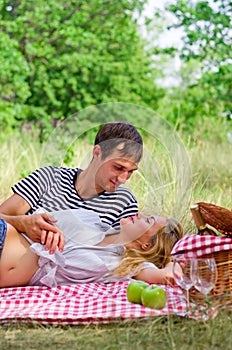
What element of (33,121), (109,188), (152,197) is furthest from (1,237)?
(33,121)

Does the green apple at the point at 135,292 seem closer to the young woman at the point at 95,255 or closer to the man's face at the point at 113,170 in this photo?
the young woman at the point at 95,255

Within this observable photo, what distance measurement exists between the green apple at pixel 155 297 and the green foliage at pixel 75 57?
7003mm

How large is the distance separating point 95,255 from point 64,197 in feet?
1.15

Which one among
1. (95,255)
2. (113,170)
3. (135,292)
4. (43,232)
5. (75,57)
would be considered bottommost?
(75,57)

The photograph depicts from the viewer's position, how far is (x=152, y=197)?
3.56 m

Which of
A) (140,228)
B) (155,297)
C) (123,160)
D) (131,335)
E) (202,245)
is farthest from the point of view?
(140,228)

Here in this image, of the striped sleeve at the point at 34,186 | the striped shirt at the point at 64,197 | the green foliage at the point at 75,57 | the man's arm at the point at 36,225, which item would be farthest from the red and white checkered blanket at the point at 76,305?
the green foliage at the point at 75,57

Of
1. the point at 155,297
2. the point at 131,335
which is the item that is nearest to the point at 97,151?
the point at 155,297

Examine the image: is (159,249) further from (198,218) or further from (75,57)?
(75,57)

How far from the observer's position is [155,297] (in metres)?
2.70

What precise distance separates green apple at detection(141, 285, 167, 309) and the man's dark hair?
750 millimetres

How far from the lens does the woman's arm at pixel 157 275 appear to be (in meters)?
3.12

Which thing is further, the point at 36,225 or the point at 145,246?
the point at 145,246

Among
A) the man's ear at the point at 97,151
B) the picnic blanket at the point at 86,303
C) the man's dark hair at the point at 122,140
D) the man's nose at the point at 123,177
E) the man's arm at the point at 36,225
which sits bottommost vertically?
the picnic blanket at the point at 86,303
